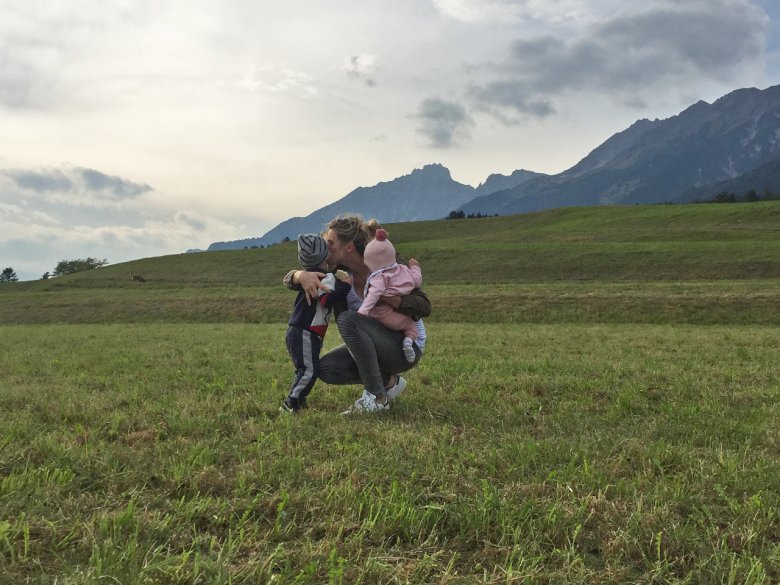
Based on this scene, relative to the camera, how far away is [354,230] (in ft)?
21.7

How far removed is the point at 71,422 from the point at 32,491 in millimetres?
2443

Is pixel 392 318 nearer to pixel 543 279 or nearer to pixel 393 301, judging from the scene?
pixel 393 301

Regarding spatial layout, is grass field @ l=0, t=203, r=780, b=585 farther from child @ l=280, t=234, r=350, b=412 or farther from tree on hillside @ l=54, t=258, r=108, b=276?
tree on hillside @ l=54, t=258, r=108, b=276

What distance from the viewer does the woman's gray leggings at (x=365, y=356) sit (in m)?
6.26

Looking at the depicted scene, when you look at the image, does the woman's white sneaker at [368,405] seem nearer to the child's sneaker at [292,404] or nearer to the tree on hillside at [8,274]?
the child's sneaker at [292,404]

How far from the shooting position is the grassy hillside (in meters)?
25.7

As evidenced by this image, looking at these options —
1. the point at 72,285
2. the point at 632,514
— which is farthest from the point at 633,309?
the point at 72,285

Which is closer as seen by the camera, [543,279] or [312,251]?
[312,251]

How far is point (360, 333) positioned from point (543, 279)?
3856 centimetres

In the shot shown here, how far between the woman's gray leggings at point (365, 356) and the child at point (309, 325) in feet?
0.77

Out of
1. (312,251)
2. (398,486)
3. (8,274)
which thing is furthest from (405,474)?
(8,274)

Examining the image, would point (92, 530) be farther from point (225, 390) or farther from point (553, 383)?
point (553, 383)

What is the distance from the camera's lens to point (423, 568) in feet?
8.89

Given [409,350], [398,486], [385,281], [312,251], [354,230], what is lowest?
[398,486]
